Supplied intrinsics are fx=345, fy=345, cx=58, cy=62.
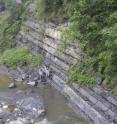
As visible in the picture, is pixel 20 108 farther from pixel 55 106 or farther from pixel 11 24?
pixel 11 24

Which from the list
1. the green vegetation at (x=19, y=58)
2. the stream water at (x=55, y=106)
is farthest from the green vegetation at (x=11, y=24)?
the stream water at (x=55, y=106)

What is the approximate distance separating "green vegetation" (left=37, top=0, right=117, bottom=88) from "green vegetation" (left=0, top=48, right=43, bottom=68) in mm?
3142

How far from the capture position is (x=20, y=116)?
38.3ft

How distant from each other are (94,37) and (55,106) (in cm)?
293

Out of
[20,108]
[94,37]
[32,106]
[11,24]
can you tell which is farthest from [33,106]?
[11,24]

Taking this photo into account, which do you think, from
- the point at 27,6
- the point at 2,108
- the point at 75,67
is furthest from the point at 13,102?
the point at 27,6

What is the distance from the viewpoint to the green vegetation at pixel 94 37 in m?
10.3

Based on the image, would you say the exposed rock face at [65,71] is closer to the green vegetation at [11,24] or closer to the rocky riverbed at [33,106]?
the rocky riverbed at [33,106]

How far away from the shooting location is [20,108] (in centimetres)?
1229

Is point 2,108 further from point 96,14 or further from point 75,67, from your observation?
point 96,14

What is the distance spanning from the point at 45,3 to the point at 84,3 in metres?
3.67

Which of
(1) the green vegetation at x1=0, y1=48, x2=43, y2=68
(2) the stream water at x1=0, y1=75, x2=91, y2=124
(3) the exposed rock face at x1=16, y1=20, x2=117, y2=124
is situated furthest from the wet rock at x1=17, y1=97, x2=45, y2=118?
(1) the green vegetation at x1=0, y1=48, x2=43, y2=68

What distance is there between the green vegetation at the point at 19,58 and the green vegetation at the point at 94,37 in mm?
3142

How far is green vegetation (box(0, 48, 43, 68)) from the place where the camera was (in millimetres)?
15610
